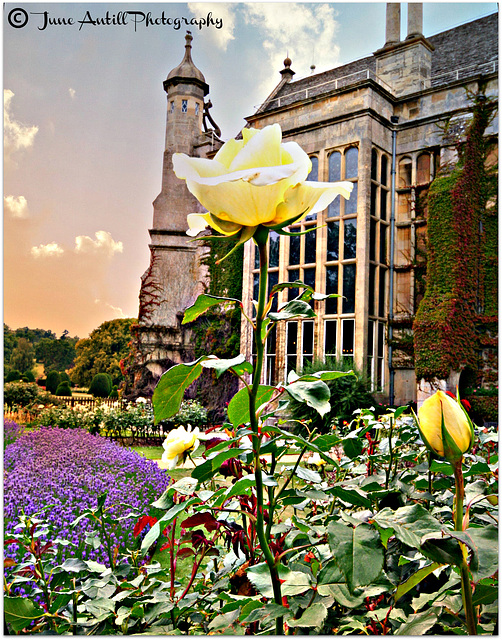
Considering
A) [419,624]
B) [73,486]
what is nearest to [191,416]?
[73,486]

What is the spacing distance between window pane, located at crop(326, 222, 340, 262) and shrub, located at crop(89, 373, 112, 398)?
6.11 metres

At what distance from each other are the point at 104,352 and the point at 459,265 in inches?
322

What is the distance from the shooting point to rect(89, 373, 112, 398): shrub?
11055mm

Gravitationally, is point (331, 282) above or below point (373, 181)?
below

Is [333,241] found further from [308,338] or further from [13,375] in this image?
[13,375]

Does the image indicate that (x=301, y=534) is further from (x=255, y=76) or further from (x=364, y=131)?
(x=364, y=131)

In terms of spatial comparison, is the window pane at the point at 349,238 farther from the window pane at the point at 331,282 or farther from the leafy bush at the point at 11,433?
the leafy bush at the point at 11,433

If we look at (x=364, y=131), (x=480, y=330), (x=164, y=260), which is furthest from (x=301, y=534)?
(x=164, y=260)

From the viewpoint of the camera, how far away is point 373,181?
8422 millimetres

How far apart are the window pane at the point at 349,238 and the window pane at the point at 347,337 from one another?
3.79 feet

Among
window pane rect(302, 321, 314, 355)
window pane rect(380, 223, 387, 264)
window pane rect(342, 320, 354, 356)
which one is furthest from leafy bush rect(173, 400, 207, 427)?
window pane rect(380, 223, 387, 264)

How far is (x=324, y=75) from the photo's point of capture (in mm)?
9812

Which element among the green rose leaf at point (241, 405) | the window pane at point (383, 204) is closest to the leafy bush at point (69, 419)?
the window pane at point (383, 204)

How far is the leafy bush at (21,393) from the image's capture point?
27.4 feet
